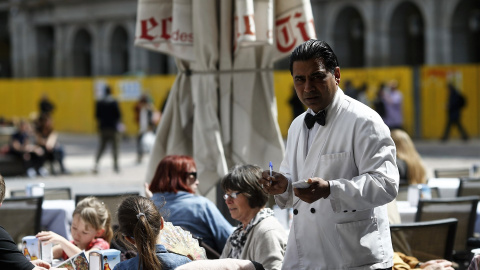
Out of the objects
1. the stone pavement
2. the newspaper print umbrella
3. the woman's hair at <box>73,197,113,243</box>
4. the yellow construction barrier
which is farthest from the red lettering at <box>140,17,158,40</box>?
the yellow construction barrier

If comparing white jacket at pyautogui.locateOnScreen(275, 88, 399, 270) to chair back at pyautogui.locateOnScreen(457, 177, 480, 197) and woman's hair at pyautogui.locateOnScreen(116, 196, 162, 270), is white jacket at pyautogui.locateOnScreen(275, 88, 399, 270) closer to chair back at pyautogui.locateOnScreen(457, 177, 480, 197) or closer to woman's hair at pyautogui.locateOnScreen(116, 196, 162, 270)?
woman's hair at pyautogui.locateOnScreen(116, 196, 162, 270)

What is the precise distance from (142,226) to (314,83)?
1113 mm

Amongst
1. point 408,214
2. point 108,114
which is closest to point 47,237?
point 408,214

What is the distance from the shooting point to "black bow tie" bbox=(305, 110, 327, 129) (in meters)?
4.07

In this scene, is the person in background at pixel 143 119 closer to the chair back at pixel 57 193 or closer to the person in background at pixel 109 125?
the person in background at pixel 109 125

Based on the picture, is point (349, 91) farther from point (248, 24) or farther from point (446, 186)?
point (248, 24)

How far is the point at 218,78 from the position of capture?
8023 millimetres

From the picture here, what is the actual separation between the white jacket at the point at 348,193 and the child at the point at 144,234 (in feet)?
2.32

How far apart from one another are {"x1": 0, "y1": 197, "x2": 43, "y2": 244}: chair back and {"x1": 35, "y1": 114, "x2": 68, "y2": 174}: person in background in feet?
39.1

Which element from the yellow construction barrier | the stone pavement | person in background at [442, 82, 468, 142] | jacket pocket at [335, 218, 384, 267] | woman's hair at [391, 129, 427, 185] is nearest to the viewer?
jacket pocket at [335, 218, 384, 267]

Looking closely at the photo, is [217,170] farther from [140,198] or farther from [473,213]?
[140,198]

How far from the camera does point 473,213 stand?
728cm

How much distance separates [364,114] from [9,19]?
51.4m

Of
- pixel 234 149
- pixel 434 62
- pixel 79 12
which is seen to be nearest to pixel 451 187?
pixel 234 149
